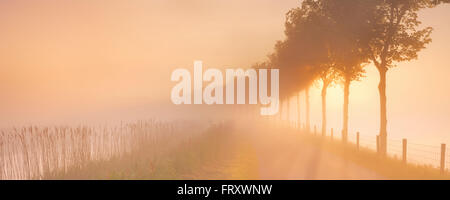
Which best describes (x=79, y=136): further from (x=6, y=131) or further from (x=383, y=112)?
(x=383, y=112)

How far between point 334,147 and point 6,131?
18304mm

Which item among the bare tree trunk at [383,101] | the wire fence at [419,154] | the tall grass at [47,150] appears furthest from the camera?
the bare tree trunk at [383,101]

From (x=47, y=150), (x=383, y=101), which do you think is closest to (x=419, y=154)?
(x=383, y=101)

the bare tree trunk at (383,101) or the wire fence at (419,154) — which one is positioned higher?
the bare tree trunk at (383,101)

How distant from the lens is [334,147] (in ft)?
76.6

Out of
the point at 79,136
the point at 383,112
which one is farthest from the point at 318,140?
the point at 79,136

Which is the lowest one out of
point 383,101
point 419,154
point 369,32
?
point 419,154

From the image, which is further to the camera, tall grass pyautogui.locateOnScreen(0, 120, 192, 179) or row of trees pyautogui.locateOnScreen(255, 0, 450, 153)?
row of trees pyautogui.locateOnScreen(255, 0, 450, 153)

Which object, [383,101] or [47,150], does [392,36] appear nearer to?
[383,101]

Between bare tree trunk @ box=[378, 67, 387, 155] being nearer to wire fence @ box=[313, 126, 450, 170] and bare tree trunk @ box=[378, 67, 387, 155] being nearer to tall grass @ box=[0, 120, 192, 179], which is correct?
wire fence @ box=[313, 126, 450, 170]

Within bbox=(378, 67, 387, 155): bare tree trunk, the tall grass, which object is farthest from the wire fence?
the tall grass

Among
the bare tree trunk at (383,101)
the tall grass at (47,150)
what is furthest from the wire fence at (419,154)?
the tall grass at (47,150)

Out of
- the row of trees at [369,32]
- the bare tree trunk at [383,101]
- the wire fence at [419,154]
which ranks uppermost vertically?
the row of trees at [369,32]

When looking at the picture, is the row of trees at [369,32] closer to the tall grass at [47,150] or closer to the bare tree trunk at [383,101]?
the bare tree trunk at [383,101]
